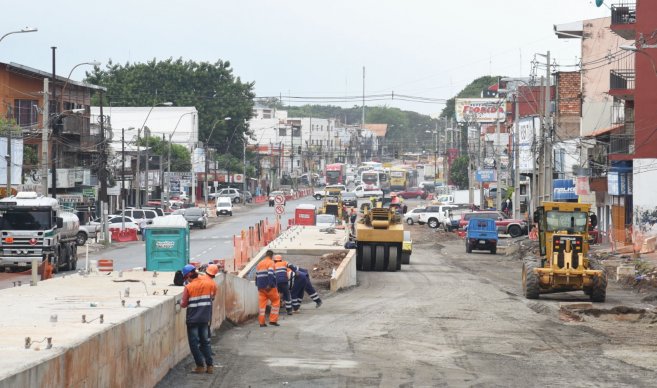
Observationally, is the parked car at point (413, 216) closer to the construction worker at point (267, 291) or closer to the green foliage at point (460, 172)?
the green foliage at point (460, 172)

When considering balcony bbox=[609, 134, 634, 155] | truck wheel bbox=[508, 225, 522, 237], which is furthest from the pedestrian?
truck wheel bbox=[508, 225, 522, 237]

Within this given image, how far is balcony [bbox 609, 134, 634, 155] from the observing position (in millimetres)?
62656

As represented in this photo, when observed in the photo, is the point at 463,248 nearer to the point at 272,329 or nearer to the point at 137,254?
the point at 137,254

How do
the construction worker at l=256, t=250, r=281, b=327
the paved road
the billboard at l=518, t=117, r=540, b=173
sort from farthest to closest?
the billboard at l=518, t=117, r=540, b=173, the paved road, the construction worker at l=256, t=250, r=281, b=327

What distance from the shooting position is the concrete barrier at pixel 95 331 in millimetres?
12320

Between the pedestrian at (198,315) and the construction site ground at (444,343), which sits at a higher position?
the pedestrian at (198,315)

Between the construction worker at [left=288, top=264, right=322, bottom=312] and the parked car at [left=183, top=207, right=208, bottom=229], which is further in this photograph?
the parked car at [left=183, top=207, right=208, bottom=229]

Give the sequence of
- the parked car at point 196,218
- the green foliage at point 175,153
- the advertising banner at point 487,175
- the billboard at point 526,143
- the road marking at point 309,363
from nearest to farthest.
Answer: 1. the road marking at point 309,363
2. the parked car at point 196,218
3. the billboard at point 526,143
4. the advertising banner at point 487,175
5. the green foliage at point 175,153

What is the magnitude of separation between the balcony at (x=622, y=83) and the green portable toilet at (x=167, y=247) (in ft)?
105

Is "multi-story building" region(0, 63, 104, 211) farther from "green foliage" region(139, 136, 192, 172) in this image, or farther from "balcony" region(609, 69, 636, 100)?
"balcony" region(609, 69, 636, 100)

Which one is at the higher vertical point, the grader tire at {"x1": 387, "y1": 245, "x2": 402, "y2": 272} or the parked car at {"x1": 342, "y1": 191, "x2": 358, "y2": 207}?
the parked car at {"x1": 342, "y1": 191, "x2": 358, "y2": 207}

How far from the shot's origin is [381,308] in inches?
1216

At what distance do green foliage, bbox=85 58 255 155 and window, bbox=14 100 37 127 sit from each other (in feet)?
211

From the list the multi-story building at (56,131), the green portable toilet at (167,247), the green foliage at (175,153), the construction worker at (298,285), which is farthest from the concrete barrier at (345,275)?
the green foliage at (175,153)
